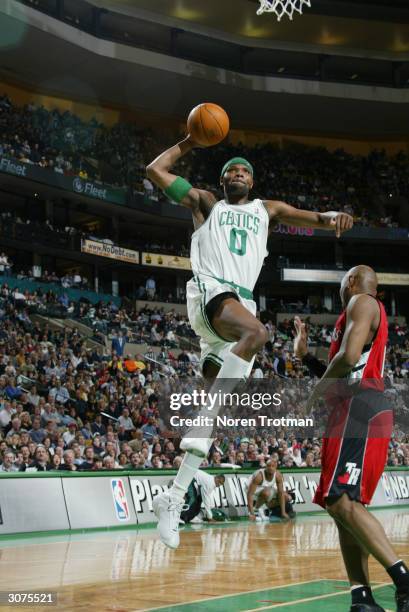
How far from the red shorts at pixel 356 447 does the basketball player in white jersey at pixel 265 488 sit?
39.5ft

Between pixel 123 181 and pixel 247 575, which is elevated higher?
pixel 123 181

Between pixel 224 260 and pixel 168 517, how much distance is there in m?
1.98

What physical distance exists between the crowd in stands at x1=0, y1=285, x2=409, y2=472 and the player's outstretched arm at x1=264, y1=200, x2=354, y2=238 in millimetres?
9431

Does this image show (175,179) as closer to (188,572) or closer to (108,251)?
(188,572)

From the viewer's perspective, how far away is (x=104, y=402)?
21.1m

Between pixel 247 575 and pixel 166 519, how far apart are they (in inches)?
100

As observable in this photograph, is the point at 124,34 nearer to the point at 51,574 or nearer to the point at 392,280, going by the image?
the point at 392,280

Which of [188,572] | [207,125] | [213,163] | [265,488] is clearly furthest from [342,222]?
[213,163]

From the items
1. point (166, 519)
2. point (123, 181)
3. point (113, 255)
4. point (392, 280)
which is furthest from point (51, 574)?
point (392, 280)

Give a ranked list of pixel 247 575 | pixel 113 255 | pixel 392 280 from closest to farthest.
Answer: pixel 247 575
pixel 113 255
pixel 392 280

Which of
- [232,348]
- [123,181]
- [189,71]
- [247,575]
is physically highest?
[189,71]

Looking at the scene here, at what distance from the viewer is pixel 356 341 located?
5395 mm

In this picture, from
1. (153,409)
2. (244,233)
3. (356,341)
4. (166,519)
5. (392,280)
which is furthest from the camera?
(392,280)

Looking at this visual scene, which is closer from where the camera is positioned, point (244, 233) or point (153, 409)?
point (244, 233)
